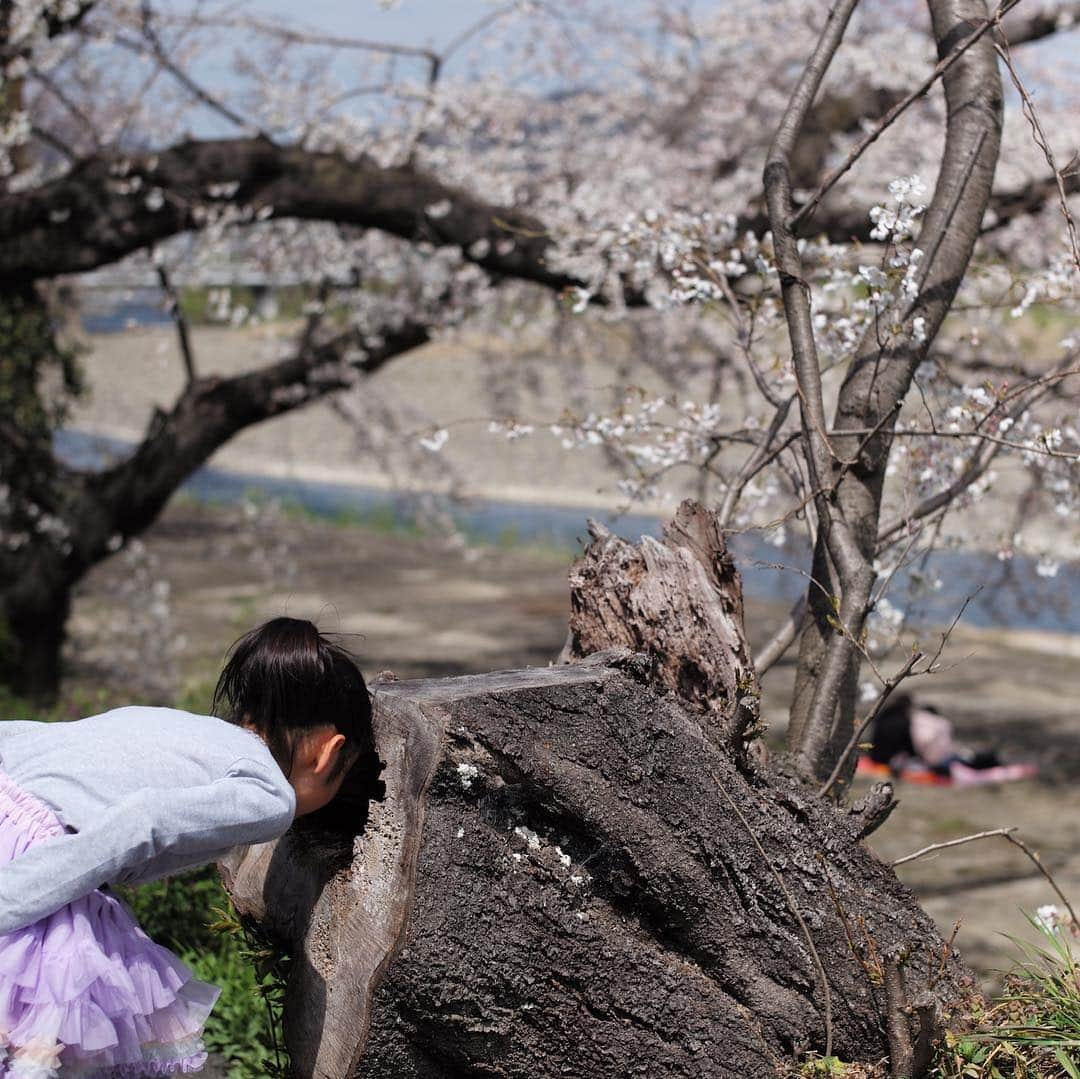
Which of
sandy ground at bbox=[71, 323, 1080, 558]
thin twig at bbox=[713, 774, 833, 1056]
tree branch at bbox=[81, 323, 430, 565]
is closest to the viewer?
thin twig at bbox=[713, 774, 833, 1056]

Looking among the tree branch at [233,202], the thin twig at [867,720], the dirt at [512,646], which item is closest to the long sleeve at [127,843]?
the thin twig at [867,720]

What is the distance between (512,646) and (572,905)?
294 inches

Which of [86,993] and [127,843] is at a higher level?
[127,843]

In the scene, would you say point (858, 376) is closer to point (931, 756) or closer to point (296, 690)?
point (296, 690)

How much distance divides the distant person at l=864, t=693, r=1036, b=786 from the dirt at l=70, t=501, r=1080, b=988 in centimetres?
16

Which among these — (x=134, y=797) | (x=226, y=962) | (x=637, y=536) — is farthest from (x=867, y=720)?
(x=637, y=536)

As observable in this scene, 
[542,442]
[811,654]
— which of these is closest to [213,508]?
[542,442]

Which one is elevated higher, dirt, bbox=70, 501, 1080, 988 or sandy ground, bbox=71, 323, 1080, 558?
sandy ground, bbox=71, 323, 1080, 558

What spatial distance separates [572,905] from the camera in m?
2.21

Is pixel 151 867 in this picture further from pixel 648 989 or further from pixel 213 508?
pixel 213 508

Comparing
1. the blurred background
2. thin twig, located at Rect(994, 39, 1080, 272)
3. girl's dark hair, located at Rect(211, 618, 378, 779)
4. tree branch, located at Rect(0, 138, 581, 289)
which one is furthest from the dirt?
thin twig, located at Rect(994, 39, 1080, 272)

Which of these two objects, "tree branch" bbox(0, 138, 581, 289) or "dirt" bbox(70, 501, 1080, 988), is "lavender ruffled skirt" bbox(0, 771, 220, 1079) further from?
"tree branch" bbox(0, 138, 581, 289)

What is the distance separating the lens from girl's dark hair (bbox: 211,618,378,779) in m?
2.20

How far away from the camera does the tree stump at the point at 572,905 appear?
83.4 inches
